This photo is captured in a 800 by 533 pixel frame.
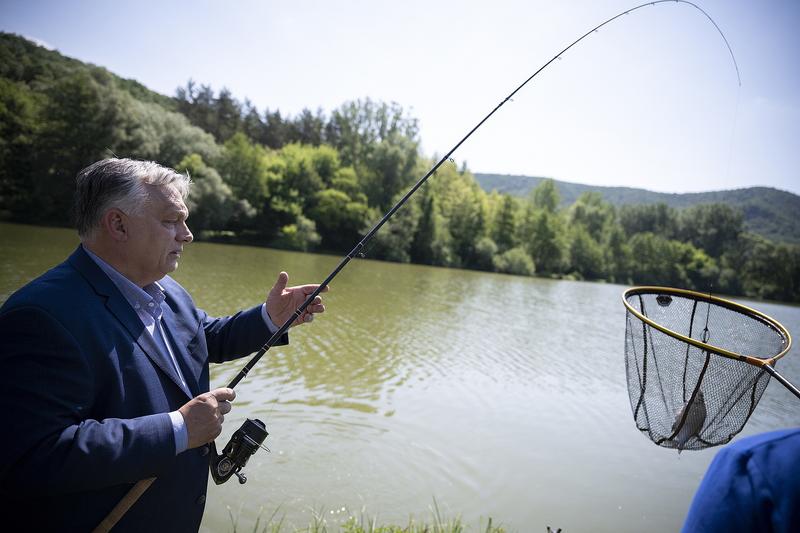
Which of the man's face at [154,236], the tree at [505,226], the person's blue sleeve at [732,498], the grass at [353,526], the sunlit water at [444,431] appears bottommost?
the sunlit water at [444,431]

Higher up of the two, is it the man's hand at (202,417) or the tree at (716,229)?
the tree at (716,229)

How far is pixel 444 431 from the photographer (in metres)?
7.70

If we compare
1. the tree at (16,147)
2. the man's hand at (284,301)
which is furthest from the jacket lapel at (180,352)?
the tree at (16,147)

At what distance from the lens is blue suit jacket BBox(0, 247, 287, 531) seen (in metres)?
1.52

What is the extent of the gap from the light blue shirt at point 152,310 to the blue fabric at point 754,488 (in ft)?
5.72

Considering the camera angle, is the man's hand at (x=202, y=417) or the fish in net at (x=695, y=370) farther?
the fish in net at (x=695, y=370)

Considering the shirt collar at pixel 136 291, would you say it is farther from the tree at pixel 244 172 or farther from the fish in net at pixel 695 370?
the tree at pixel 244 172

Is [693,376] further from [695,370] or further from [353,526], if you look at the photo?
[353,526]

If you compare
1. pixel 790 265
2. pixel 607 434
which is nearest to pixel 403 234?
pixel 607 434

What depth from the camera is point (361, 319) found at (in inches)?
618

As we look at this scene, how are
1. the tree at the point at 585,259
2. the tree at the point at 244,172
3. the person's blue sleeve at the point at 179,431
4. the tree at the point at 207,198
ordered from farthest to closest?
the tree at the point at 585,259 → the tree at the point at 244,172 → the tree at the point at 207,198 → the person's blue sleeve at the point at 179,431

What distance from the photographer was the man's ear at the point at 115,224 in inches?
77.1

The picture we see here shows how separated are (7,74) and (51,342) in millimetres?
59911

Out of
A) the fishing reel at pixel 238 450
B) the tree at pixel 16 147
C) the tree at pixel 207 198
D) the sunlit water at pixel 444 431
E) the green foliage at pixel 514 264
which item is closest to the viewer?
the fishing reel at pixel 238 450
